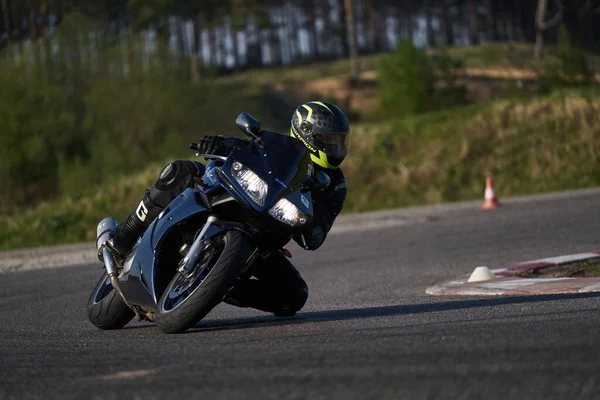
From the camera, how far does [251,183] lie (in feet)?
21.5

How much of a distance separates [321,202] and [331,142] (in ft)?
1.49

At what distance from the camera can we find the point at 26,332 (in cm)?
763

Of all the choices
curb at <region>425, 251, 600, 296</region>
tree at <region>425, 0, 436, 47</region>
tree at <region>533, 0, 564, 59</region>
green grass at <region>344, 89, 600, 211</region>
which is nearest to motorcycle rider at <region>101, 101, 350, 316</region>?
curb at <region>425, 251, 600, 296</region>

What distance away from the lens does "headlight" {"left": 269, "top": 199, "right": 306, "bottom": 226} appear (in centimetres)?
639

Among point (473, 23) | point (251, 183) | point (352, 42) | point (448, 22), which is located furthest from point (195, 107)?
point (473, 23)

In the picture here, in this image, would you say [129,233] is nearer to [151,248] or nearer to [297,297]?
[151,248]

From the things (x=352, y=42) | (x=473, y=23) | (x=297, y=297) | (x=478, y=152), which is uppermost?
(x=297, y=297)

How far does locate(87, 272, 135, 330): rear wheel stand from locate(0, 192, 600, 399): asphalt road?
0.11 m

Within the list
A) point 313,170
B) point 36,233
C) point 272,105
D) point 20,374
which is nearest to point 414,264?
point 313,170

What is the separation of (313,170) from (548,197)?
1762 cm

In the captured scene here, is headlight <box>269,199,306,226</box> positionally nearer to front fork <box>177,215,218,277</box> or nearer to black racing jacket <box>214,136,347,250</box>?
black racing jacket <box>214,136,347,250</box>

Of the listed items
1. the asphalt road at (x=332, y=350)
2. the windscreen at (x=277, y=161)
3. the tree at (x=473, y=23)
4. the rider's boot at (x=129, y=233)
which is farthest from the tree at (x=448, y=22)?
the windscreen at (x=277, y=161)

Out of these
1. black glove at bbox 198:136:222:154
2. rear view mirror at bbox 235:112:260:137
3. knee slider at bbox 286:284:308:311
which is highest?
rear view mirror at bbox 235:112:260:137

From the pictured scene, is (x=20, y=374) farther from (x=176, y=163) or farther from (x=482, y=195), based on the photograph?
(x=482, y=195)
